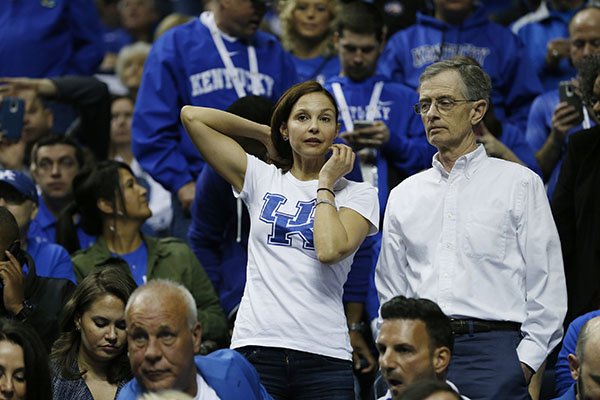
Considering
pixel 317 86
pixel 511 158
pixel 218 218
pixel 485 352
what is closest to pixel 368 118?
pixel 511 158

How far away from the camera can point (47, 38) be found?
33.9ft

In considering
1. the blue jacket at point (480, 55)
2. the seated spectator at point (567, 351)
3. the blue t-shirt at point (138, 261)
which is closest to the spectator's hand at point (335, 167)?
the seated spectator at point (567, 351)

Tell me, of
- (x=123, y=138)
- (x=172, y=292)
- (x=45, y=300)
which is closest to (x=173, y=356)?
(x=172, y=292)

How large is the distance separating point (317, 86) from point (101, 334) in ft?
4.88

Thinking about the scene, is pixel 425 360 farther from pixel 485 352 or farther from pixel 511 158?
pixel 511 158

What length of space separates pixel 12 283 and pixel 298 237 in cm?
163

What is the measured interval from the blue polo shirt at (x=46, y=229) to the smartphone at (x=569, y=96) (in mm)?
2921

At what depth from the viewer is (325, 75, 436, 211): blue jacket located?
26.7 feet

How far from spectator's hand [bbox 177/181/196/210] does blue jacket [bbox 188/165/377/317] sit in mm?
811

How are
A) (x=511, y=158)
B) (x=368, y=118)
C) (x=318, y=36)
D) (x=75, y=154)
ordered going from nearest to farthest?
1. (x=511, y=158)
2. (x=368, y=118)
3. (x=75, y=154)
4. (x=318, y=36)

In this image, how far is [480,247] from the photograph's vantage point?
225 inches

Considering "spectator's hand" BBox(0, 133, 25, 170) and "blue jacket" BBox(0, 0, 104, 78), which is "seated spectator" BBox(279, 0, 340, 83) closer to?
"blue jacket" BBox(0, 0, 104, 78)

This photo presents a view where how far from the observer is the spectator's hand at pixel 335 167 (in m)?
5.85

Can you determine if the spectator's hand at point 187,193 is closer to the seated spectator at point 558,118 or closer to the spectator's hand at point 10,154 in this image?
the spectator's hand at point 10,154
